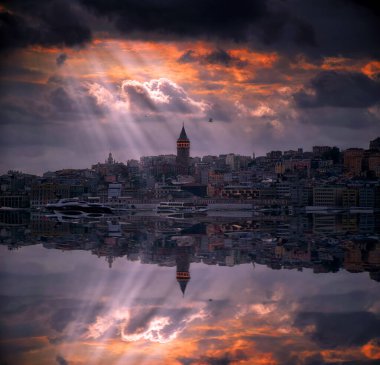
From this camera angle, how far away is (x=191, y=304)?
8.78 metres

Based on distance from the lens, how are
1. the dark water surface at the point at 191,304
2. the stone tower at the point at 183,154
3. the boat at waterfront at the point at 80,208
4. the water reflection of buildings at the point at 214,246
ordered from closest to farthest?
the dark water surface at the point at 191,304 → the water reflection of buildings at the point at 214,246 → the boat at waterfront at the point at 80,208 → the stone tower at the point at 183,154

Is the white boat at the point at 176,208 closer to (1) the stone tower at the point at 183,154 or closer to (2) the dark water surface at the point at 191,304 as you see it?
(2) the dark water surface at the point at 191,304

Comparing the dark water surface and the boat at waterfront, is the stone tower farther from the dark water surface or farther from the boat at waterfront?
the dark water surface

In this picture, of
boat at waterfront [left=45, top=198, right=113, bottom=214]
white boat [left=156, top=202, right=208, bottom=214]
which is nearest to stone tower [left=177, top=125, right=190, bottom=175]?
white boat [left=156, top=202, right=208, bottom=214]

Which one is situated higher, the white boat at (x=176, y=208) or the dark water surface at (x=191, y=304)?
the white boat at (x=176, y=208)

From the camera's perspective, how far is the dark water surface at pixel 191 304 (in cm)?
686

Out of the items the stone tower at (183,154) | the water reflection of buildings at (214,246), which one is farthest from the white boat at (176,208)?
the stone tower at (183,154)

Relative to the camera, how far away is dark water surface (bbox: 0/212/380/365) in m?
6.86

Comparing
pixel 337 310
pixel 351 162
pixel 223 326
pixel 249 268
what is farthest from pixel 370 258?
pixel 351 162

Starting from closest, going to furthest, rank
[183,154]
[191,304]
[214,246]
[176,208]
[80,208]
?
1. [191,304]
2. [214,246]
3. [80,208]
4. [176,208]
5. [183,154]

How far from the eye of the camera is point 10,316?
803 centimetres

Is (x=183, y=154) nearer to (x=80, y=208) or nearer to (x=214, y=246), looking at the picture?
(x=80, y=208)

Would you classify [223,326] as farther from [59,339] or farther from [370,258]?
[370,258]

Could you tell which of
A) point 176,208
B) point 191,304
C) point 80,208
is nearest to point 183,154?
point 176,208
